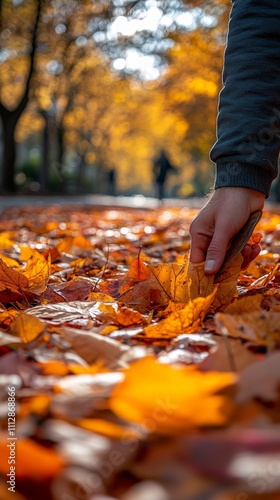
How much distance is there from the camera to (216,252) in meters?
1.56

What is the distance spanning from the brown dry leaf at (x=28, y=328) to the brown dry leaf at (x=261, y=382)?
52 centimetres

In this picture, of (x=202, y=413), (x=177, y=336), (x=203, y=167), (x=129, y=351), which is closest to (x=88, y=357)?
(x=129, y=351)

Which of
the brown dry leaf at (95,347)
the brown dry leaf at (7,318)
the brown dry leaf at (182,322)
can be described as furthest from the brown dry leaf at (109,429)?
the brown dry leaf at (7,318)

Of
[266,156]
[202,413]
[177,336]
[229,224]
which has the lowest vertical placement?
[177,336]

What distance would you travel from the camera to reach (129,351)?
113 cm

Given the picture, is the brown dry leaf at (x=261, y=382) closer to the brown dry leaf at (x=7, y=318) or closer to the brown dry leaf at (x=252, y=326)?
the brown dry leaf at (x=252, y=326)

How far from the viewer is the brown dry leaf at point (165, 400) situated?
0.78 metres

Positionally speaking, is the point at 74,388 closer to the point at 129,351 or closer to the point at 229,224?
the point at 129,351

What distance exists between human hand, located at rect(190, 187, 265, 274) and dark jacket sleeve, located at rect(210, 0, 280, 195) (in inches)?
1.2

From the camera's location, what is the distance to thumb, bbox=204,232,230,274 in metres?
1.55

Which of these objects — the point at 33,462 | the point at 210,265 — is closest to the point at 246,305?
the point at 210,265

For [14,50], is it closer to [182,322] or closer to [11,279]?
[11,279]

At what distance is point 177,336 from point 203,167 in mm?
47061

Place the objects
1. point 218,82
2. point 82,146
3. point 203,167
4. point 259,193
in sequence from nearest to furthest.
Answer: point 259,193 → point 218,82 → point 82,146 → point 203,167
